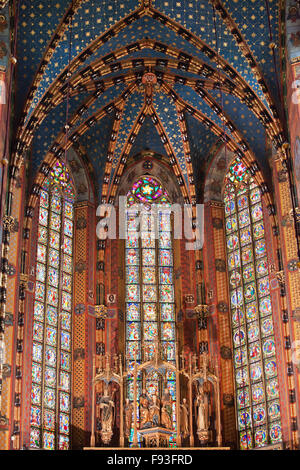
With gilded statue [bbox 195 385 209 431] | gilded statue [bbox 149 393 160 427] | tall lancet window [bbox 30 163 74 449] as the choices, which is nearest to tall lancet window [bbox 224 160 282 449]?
gilded statue [bbox 195 385 209 431]

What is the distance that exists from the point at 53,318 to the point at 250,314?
182 inches

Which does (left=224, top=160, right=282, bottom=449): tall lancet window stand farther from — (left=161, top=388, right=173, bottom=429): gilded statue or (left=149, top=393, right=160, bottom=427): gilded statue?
(left=149, top=393, right=160, bottom=427): gilded statue

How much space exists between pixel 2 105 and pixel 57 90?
2.79 meters

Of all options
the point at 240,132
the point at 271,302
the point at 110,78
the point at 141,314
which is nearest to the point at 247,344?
the point at 271,302

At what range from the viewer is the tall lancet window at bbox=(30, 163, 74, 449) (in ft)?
70.3

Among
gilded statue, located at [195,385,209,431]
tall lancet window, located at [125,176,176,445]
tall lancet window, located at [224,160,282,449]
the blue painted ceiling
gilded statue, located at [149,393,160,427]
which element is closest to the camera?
gilded statue, located at [149,393,160,427]

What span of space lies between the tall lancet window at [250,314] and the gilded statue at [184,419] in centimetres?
142

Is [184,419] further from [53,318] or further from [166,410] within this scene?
[53,318]

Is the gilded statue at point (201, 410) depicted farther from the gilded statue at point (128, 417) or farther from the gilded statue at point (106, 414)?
the gilded statue at point (106, 414)

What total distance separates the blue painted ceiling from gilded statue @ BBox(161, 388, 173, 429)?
19.7ft

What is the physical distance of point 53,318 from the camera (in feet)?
74.0

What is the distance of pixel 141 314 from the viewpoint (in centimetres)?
2356

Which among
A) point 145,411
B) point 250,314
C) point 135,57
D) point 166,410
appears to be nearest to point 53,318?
point 145,411

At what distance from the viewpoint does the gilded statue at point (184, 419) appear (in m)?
21.0
